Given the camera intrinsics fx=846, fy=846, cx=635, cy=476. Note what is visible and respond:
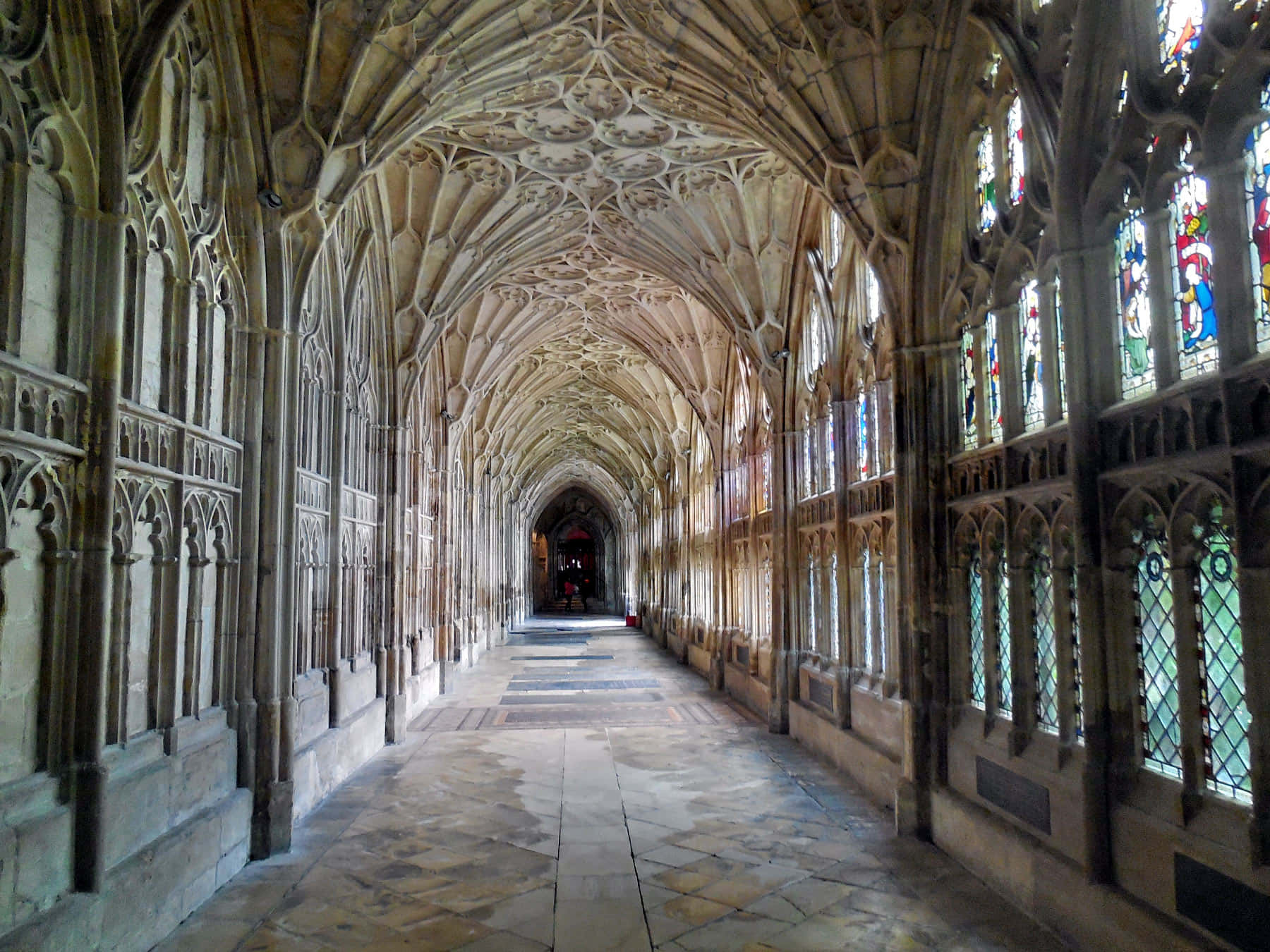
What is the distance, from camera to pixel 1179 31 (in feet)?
15.1

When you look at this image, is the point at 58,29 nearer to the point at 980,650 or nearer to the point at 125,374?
the point at 125,374

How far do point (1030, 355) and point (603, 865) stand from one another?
17.1 ft

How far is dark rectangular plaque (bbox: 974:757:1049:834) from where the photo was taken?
571 centimetres

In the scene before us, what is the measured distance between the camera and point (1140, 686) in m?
4.97

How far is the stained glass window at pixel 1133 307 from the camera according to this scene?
5.04 meters

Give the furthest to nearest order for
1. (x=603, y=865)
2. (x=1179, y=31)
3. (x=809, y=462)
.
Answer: (x=809, y=462)
(x=603, y=865)
(x=1179, y=31)

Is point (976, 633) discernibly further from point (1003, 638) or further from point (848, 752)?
point (848, 752)

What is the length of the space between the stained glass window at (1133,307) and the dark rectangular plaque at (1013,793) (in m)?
2.76

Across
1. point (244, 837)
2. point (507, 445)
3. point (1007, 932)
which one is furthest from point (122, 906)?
point (507, 445)

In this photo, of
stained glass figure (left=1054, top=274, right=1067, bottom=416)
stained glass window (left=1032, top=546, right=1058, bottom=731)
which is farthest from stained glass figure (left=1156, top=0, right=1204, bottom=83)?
stained glass window (left=1032, top=546, right=1058, bottom=731)

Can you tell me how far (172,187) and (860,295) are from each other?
296 inches

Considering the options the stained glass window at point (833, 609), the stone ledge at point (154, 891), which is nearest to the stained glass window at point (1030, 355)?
the stained glass window at point (833, 609)

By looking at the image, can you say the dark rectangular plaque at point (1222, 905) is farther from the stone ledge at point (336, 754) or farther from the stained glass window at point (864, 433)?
the stone ledge at point (336, 754)

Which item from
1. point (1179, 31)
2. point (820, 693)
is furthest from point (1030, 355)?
point (820, 693)
